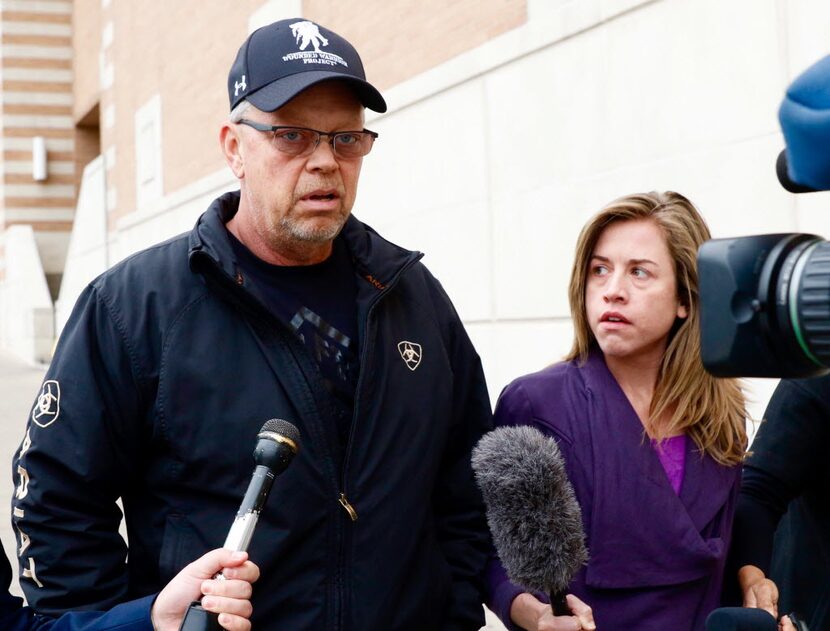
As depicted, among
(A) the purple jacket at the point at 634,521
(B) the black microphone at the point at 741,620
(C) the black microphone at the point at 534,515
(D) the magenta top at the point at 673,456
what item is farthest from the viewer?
(D) the magenta top at the point at 673,456

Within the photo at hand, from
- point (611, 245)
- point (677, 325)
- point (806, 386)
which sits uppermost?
point (611, 245)

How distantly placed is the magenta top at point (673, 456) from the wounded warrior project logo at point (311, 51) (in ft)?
3.81

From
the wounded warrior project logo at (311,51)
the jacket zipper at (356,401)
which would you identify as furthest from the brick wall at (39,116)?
the jacket zipper at (356,401)

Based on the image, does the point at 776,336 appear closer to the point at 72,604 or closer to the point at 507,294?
the point at 72,604

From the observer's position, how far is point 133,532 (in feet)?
7.32

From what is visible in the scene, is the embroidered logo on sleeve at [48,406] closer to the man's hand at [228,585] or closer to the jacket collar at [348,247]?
the jacket collar at [348,247]

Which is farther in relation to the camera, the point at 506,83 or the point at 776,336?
the point at 506,83

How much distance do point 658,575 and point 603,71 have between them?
372cm

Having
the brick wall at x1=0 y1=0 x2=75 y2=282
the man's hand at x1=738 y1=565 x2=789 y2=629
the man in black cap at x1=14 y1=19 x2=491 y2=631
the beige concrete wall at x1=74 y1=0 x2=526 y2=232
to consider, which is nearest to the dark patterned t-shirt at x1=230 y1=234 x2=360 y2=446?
the man in black cap at x1=14 y1=19 x2=491 y2=631

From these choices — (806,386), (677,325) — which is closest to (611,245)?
(677,325)

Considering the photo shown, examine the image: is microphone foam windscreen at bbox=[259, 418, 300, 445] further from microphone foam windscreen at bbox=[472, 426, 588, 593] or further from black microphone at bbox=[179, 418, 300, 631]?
microphone foam windscreen at bbox=[472, 426, 588, 593]

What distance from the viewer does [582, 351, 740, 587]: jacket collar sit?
2367 mm

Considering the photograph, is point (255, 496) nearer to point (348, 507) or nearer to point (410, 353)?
point (348, 507)

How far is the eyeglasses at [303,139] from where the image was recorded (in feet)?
7.46
